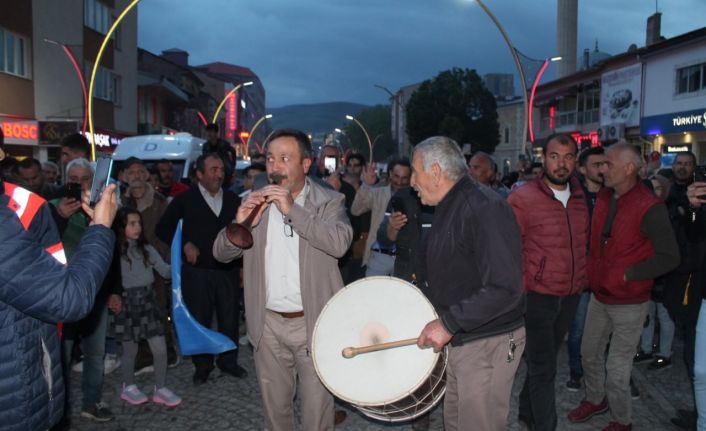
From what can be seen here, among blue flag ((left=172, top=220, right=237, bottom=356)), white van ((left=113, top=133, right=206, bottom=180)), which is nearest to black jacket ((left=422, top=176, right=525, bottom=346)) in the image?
blue flag ((left=172, top=220, right=237, bottom=356))

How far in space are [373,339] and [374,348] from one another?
0.11m

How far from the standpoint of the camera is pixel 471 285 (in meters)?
3.02

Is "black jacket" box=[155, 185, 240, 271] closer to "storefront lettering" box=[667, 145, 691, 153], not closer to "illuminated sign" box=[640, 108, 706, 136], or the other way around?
"illuminated sign" box=[640, 108, 706, 136]

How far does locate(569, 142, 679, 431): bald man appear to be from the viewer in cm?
435

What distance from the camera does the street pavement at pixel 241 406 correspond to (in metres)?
4.85

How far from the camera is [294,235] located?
3.58 metres

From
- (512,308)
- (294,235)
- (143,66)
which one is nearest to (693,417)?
(512,308)

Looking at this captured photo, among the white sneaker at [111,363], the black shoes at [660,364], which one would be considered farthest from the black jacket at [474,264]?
the white sneaker at [111,363]

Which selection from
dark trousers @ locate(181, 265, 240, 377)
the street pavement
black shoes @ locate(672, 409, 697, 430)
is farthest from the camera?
dark trousers @ locate(181, 265, 240, 377)

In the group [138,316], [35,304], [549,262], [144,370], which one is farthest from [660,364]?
[35,304]

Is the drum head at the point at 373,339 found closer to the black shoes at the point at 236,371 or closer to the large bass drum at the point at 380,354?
the large bass drum at the point at 380,354

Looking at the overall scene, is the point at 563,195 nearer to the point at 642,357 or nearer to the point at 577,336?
the point at 577,336

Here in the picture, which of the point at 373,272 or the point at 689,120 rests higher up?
the point at 689,120

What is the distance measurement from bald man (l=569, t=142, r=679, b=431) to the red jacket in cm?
32
